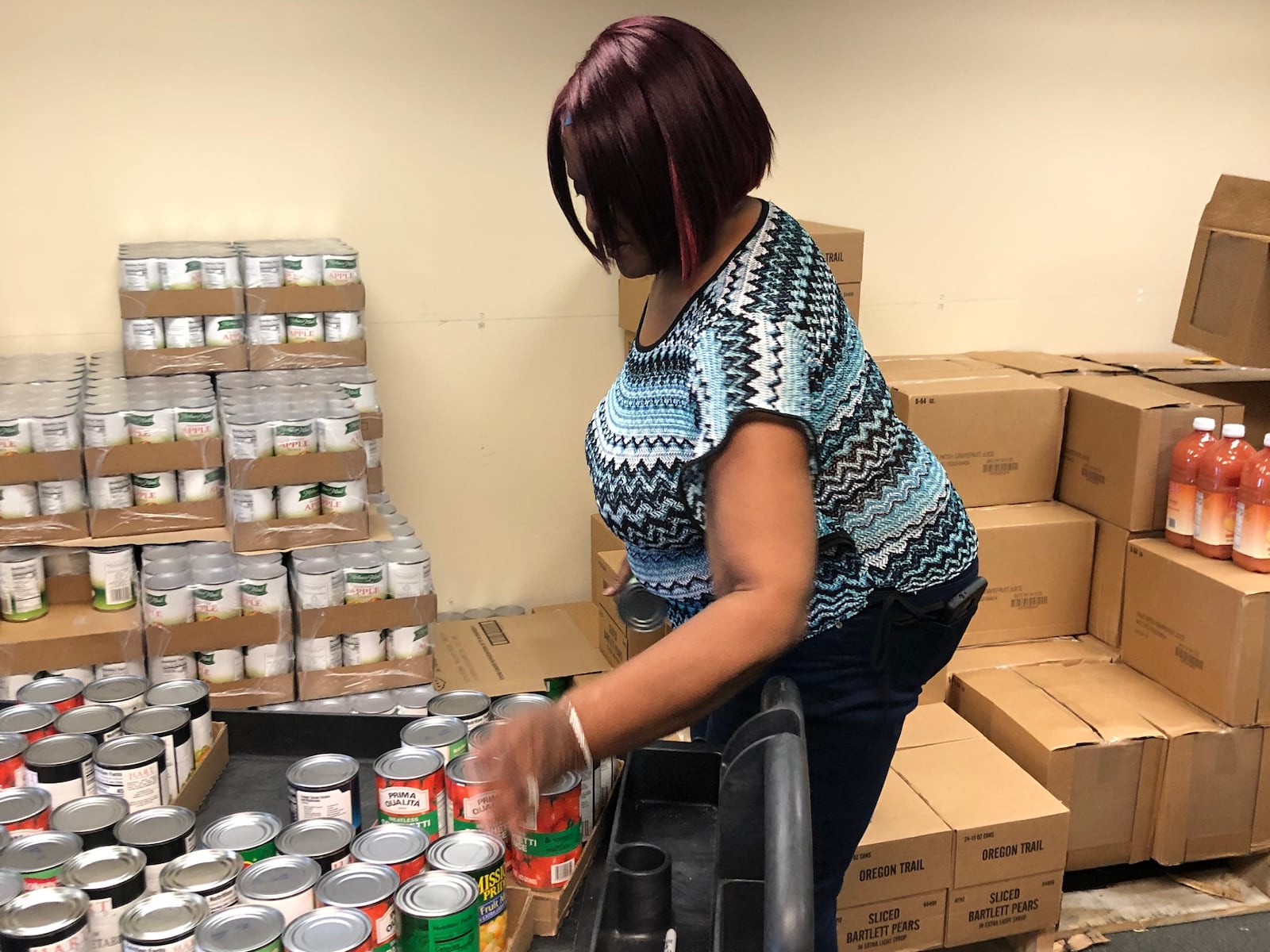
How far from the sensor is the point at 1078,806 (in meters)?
2.36

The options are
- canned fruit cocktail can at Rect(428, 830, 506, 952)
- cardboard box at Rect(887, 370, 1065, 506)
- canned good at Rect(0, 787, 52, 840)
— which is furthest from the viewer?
cardboard box at Rect(887, 370, 1065, 506)

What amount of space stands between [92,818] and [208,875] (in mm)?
188

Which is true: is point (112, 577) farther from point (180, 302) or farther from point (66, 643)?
point (180, 302)

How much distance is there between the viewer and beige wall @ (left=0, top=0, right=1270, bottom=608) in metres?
2.69

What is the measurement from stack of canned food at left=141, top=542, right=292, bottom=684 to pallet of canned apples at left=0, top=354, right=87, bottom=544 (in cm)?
18

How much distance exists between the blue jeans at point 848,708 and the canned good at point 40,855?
2.20ft

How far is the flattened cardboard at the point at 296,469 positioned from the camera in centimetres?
219

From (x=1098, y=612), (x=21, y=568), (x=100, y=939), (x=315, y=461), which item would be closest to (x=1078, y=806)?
(x=1098, y=612)

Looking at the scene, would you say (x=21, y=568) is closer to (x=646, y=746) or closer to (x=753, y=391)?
(x=646, y=746)

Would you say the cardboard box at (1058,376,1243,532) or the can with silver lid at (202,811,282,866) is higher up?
the cardboard box at (1058,376,1243,532)

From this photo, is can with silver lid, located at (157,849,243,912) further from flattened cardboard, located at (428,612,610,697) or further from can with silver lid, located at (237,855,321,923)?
flattened cardboard, located at (428,612,610,697)

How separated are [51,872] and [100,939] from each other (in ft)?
0.33

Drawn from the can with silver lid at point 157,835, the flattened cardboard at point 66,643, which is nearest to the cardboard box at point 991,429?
the flattened cardboard at point 66,643

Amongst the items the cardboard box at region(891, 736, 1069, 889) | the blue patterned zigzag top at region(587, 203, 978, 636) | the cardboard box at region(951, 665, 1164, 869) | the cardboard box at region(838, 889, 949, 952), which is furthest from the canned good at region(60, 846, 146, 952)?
the cardboard box at region(951, 665, 1164, 869)
